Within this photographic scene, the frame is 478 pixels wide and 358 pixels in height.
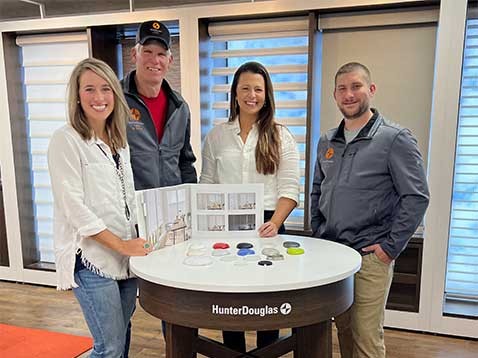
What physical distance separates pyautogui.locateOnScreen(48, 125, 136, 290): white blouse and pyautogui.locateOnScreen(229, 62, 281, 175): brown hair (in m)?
0.63

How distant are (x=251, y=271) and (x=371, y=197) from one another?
694 millimetres

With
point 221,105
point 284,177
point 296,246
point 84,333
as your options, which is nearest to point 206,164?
point 284,177

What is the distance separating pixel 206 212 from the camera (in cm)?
190

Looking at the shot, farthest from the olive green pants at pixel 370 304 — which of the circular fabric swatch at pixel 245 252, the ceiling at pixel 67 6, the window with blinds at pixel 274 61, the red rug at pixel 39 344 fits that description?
the ceiling at pixel 67 6

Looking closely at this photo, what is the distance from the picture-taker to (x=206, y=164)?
85.7 inches

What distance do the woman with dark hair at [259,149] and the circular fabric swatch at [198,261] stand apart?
1.44 feet

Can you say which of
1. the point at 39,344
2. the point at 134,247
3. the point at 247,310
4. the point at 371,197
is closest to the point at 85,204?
the point at 134,247

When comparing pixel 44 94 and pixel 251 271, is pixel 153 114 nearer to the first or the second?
pixel 251 271

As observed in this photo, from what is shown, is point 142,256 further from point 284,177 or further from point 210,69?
point 210,69

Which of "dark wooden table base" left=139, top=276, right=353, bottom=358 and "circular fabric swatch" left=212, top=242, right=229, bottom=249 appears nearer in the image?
"dark wooden table base" left=139, top=276, right=353, bottom=358

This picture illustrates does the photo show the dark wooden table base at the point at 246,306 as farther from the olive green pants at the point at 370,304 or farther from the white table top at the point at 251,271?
the olive green pants at the point at 370,304

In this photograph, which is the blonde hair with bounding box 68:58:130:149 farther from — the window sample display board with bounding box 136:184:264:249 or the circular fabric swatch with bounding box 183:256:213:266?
the circular fabric swatch with bounding box 183:256:213:266

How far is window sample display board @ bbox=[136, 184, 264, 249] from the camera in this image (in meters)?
1.78

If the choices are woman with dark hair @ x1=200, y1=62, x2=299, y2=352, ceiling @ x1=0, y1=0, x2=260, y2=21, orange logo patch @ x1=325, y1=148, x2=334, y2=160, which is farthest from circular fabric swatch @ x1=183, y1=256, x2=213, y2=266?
ceiling @ x1=0, y1=0, x2=260, y2=21
